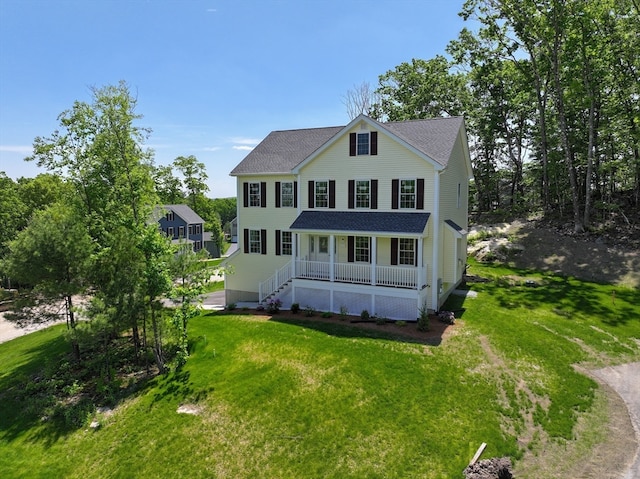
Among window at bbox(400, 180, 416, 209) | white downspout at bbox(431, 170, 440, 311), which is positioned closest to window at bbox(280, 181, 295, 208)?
window at bbox(400, 180, 416, 209)

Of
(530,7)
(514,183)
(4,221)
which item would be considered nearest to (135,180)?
(530,7)

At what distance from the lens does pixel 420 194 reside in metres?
18.9

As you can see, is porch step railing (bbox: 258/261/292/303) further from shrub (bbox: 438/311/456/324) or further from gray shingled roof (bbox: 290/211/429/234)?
shrub (bbox: 438/311/456/324)

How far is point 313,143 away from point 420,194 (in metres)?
8.50

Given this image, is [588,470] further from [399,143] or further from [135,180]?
[135,180]

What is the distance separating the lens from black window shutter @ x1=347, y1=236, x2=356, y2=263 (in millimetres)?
20594

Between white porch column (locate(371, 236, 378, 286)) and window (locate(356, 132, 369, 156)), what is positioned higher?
window (locate(356, 132, 369, 156))

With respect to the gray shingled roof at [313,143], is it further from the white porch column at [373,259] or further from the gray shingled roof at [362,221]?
the white porch column at [373,259]

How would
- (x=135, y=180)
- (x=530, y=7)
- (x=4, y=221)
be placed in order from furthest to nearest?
(x=4, y=221), (x=530, y=7), (x=135, y=180)

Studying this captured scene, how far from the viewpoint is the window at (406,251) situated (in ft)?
63.3

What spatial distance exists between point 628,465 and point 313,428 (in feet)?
25.1

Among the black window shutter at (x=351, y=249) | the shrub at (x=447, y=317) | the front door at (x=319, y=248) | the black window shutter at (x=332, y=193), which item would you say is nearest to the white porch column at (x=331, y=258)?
the black window shutter at (x=351, y=249)

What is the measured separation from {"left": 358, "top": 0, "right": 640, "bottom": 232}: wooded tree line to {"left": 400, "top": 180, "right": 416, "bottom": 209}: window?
1905 cm

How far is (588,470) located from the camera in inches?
366
